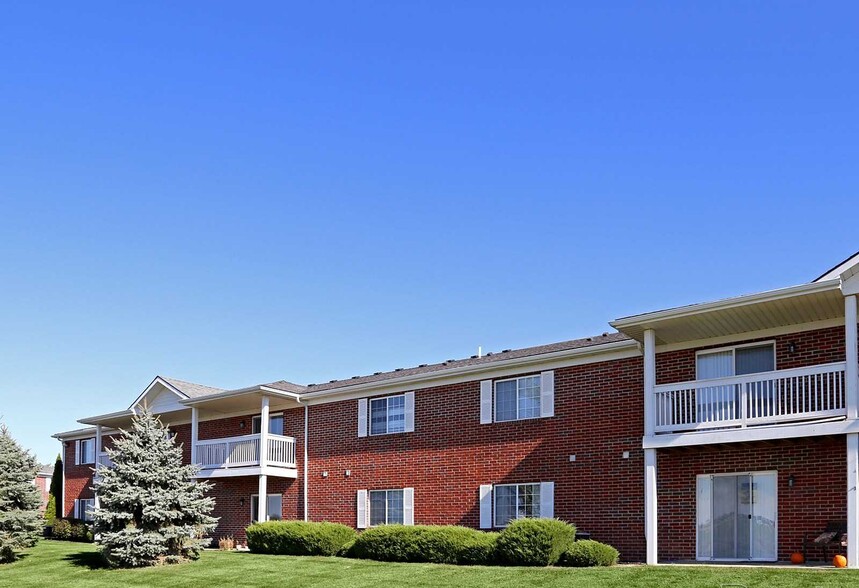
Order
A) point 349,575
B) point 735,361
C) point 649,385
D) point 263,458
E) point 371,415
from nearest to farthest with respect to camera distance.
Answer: point 649,385 < point 349,575 < point 735,361 < point 371,415 < point 263,458

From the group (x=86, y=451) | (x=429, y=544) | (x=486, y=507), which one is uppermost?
(x=86, y=451)

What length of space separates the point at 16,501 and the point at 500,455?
51.0 feet

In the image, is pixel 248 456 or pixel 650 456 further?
pixel 248 456

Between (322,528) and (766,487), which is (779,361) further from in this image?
(322,528)

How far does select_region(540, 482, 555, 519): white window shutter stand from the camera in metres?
23.3

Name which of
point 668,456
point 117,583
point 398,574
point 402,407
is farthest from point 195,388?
point 668,456

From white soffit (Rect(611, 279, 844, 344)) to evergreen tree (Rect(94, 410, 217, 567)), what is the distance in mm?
12641

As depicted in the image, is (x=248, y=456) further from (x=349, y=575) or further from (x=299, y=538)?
(x=349, y=575)

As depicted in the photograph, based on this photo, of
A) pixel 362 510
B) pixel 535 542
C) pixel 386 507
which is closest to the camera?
pixel 535 542

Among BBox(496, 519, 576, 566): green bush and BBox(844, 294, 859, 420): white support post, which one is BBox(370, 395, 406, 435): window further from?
BBox(844, 294, 859, 420): white support post

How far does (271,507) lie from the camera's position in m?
30.8

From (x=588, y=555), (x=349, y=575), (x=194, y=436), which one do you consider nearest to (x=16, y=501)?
(x=194, y=436)

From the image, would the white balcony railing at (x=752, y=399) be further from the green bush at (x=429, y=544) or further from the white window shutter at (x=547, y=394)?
the green bush at (x=429, y=544)

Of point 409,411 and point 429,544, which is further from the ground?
point 409,411
